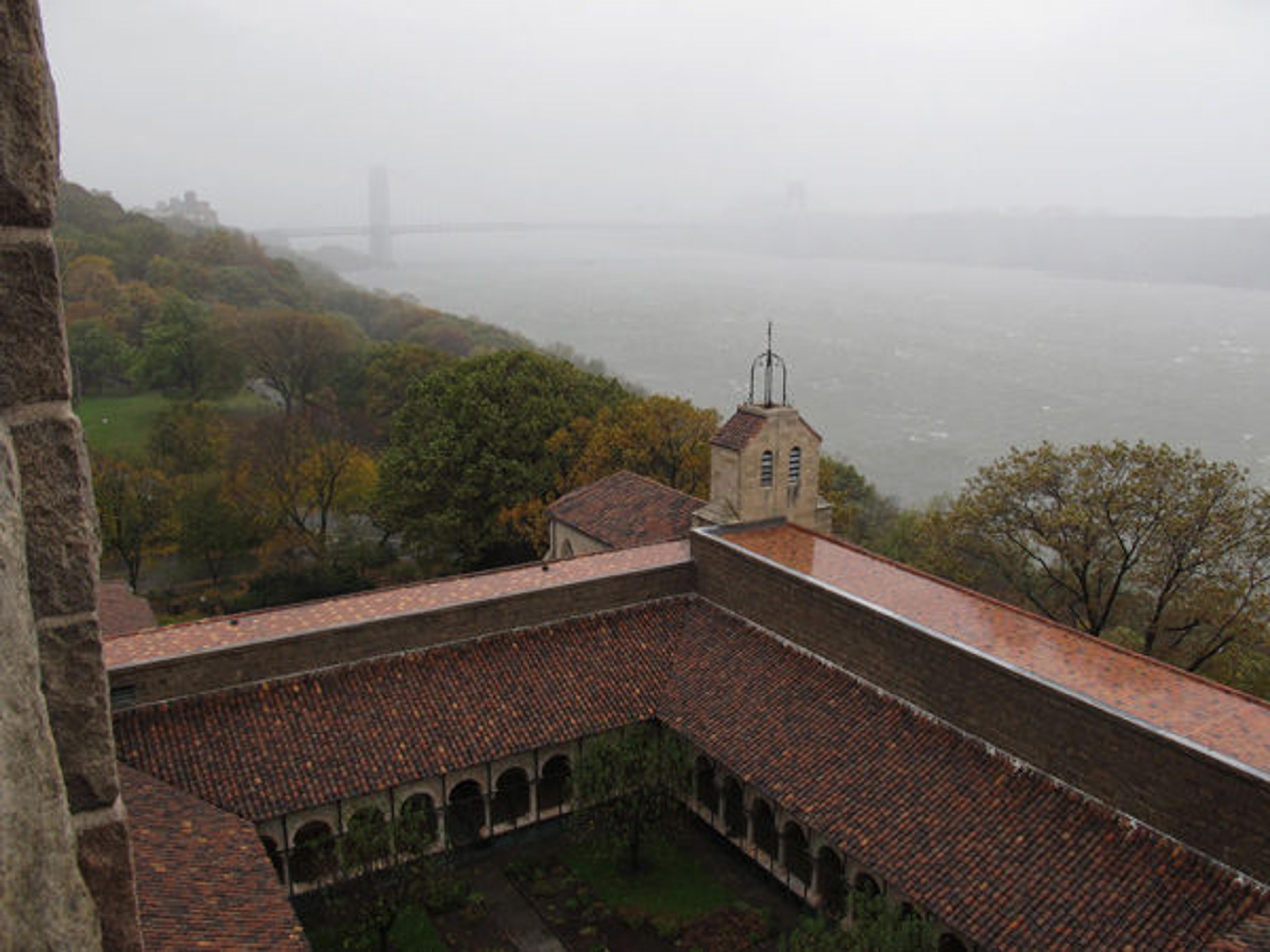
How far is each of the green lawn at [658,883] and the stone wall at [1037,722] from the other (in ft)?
17.6

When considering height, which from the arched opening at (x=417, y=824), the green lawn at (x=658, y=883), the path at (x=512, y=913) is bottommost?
the path at (x=512, y=913)

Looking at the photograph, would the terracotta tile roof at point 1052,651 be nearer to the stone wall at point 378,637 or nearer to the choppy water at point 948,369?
the stone wall at point 378,637

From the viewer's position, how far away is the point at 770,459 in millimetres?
26656

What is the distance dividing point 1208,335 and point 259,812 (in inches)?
6329

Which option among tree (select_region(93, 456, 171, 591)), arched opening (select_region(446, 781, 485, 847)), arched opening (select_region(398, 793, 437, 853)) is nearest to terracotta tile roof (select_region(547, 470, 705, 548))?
arched opening (select_region(446, 781, 485, 847))

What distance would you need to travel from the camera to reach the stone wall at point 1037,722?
14703mm

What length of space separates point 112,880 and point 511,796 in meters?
19.7

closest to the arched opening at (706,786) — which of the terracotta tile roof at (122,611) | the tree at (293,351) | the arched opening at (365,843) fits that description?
the arched opening at (365,843)

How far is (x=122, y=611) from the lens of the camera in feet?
92.8

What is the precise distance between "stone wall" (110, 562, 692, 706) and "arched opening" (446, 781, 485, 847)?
322 cm

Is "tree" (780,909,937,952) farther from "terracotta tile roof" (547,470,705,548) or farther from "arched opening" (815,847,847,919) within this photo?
"terracotta tile roof" (547,470,705,548)

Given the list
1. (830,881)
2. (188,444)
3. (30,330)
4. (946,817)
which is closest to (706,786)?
(830,881)

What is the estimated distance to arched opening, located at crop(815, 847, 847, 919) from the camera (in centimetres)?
1950

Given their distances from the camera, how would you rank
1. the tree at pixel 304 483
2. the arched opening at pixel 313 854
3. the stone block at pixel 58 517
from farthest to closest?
the tree at pixel 304 483 < the arched opening at pixel 313 854 < the stone block at pixel 58 517
